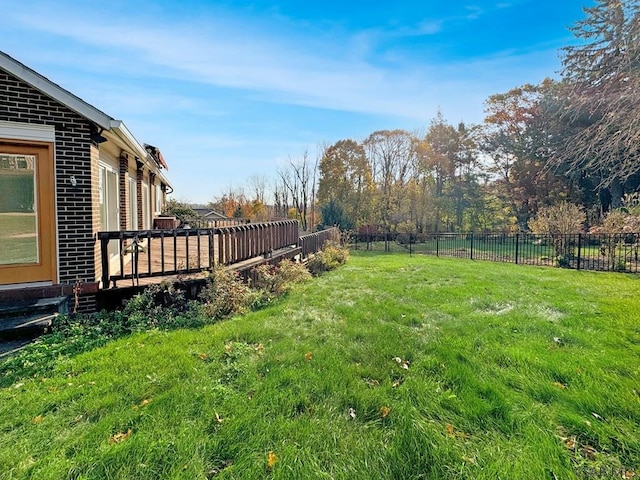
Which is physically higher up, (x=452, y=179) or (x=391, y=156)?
(x=391, y=156)

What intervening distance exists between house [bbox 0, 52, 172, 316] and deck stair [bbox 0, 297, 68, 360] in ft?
0.81

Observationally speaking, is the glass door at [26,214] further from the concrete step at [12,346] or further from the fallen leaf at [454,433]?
the fallen leaf at [454,433]

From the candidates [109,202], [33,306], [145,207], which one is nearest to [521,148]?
[145,207]

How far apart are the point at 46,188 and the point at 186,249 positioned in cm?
222

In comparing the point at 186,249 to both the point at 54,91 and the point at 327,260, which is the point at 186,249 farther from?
the point at 327,260

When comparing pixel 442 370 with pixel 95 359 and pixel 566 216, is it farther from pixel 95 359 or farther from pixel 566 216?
pixel 566 216

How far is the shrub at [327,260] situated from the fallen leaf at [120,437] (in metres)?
7.40

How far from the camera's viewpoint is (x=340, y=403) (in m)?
2.99

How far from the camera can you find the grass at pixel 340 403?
2.26 m

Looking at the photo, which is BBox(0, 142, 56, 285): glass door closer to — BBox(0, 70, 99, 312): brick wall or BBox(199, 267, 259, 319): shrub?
BBox(0, 70, 99, 312): brick wall

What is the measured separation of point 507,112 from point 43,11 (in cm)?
3280

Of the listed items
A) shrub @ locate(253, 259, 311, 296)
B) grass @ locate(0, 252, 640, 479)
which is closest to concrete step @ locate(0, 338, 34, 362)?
grass @ locate(0, 252, 640, 479)

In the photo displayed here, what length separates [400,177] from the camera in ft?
89.8

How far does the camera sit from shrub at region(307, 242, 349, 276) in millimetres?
10058
